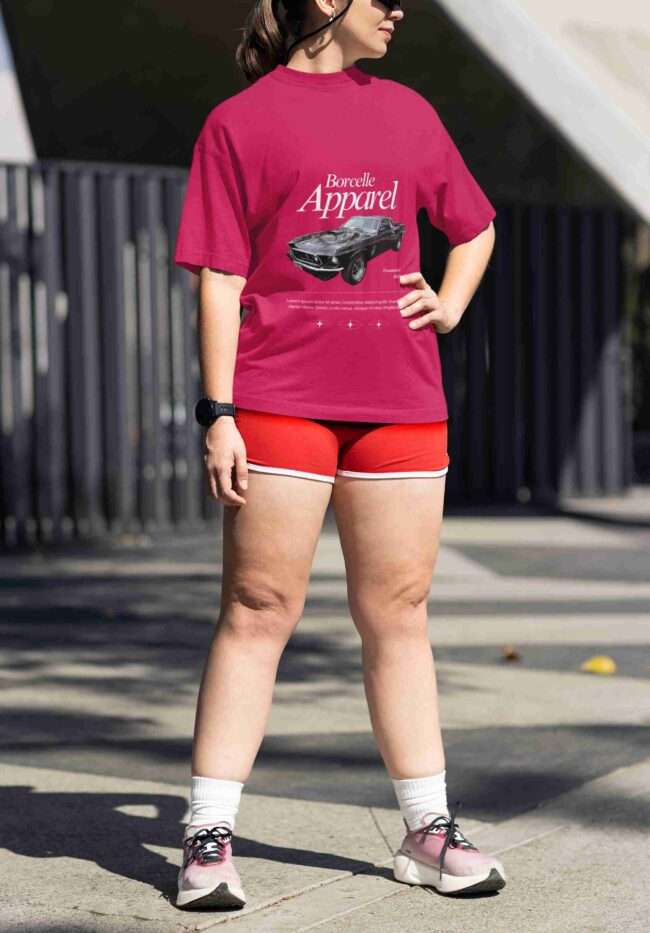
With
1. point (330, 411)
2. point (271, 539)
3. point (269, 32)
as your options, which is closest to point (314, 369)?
point (330, 411)

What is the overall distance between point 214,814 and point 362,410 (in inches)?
33.9

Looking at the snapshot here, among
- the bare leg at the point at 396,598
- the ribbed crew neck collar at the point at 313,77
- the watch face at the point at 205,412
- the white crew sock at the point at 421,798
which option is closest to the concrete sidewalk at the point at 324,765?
the white crew sock at the point at 421,798

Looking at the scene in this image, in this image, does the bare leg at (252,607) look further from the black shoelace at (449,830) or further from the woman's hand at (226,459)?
the black shoelace at (449,830)

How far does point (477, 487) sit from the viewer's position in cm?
1588

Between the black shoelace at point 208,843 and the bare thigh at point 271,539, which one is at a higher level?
the bare thigh at point 271,539

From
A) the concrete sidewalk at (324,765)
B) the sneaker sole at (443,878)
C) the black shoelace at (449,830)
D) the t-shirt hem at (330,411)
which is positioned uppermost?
the t-shirt hem at (330,411)

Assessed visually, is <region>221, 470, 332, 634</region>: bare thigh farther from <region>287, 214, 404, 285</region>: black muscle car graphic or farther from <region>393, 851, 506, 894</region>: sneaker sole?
<region>393, 851, 506, 894</region>: sneaker sole

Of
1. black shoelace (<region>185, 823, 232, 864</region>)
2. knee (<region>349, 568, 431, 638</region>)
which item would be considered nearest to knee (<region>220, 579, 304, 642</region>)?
knee (<region>349, 568, 431, 638</region>)

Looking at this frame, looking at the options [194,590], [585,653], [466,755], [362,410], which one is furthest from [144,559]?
[362,410]

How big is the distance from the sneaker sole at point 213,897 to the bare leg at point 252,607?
230 mm

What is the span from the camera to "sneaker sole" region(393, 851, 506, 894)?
3.66m

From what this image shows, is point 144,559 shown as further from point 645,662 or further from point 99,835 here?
point 99,835

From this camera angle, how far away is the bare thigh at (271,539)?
3.58 metres

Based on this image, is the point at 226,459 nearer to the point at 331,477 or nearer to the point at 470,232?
the point at 331,477
